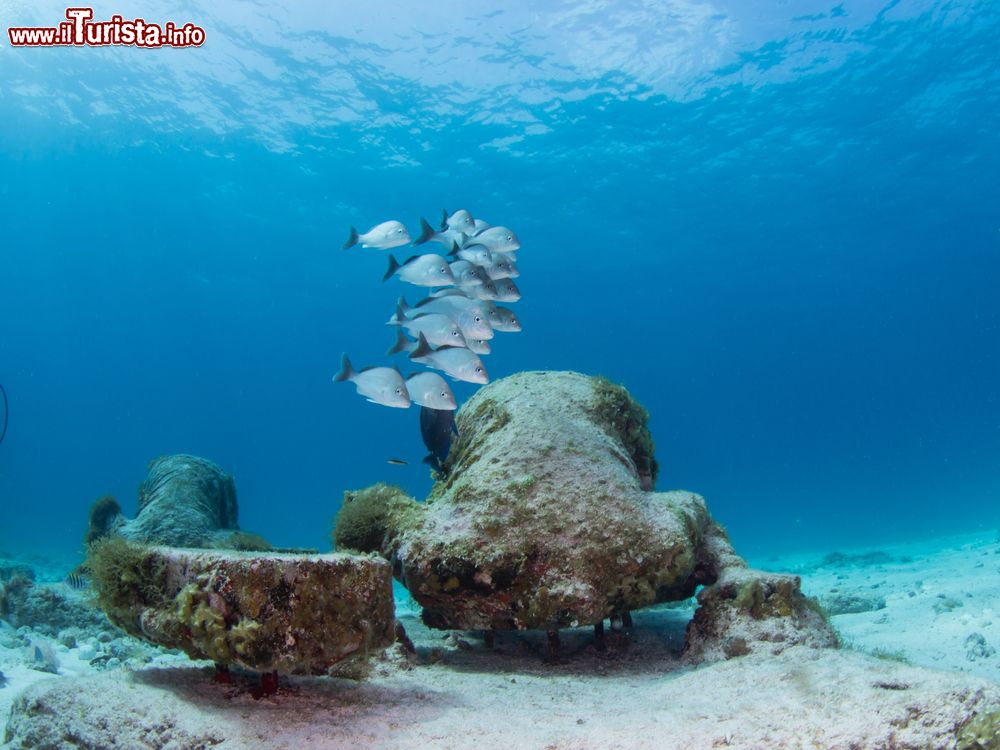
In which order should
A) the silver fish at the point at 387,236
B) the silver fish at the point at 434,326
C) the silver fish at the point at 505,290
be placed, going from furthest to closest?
the silver fish at the point at 387,236, the silver fish at the point at 505,290, the silver fish at the point at 434,326

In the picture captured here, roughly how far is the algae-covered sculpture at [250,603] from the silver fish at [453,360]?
374 cm

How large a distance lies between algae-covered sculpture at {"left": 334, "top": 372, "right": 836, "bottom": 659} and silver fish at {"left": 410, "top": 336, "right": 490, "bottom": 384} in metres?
1.38

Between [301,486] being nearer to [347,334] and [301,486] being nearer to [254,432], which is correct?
[254,432]

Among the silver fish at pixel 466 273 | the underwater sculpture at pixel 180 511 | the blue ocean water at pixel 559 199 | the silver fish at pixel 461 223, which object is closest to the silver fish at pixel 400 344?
the silver fish at pixel 466 273

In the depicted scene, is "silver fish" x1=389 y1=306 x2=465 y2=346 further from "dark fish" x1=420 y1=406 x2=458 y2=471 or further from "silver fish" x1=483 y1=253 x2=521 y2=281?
"silver fish" x1=483 y1=253 x2=521 y2=281

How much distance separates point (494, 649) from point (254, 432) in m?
121

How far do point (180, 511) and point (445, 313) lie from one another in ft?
15.0

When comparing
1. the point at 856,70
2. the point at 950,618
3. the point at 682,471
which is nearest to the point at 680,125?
the point at 856,70

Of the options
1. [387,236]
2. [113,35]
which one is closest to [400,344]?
[387,236]

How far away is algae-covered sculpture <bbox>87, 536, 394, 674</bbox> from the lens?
9.77 ft

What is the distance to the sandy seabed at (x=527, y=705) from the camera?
2602 mm

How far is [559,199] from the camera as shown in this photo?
129 feet

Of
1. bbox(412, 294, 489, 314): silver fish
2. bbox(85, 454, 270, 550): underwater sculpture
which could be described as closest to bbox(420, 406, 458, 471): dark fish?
bbox(412, 294, 489, 314): silver fish

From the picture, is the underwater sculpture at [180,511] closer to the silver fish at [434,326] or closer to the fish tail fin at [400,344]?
the fish tail fin at [400,344]
